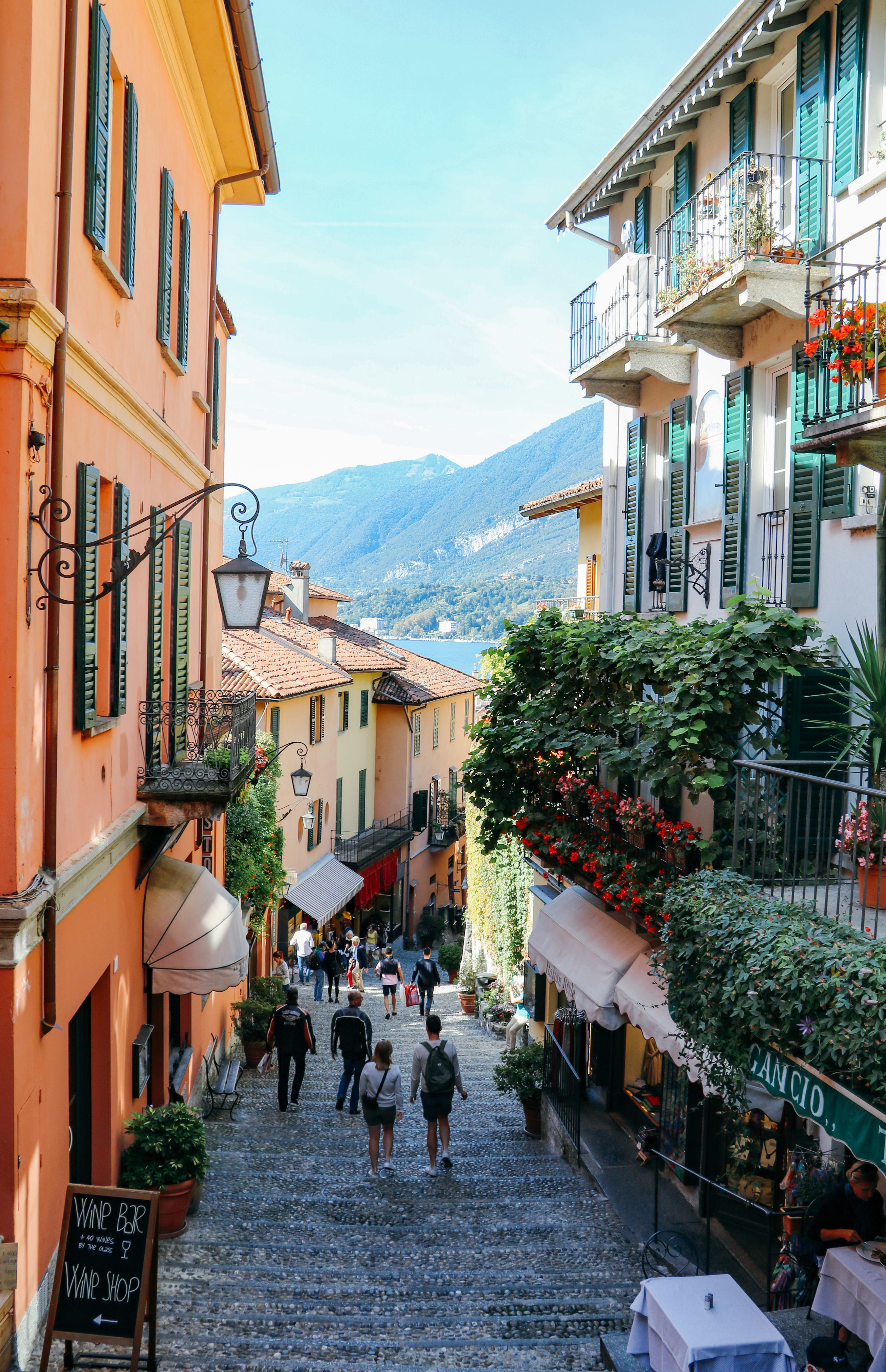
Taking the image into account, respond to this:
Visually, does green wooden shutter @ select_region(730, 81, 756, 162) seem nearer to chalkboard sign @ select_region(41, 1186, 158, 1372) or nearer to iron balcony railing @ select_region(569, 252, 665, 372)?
iron balcony railing @ select_region(569, 252, 665, 372)

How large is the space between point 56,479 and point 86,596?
1.06 metres

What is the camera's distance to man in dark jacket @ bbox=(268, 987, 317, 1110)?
42.2ft

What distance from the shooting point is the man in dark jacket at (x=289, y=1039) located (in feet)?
42.2

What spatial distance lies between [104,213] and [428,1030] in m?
8.03

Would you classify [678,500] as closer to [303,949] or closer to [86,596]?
[86,596]

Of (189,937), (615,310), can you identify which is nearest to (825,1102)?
(189,937)

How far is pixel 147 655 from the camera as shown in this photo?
31.9 feet

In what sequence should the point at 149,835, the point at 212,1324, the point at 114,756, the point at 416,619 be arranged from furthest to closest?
the point at 416,619
the point at 149,835
the point at 114,756
the point at 212,1324

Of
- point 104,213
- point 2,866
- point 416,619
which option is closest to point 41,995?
point 2,866

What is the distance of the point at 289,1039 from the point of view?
12.9m

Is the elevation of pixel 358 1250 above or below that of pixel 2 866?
below

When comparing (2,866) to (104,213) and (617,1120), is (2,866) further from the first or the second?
(617,1120)

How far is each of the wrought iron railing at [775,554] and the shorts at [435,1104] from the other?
586 centimetres

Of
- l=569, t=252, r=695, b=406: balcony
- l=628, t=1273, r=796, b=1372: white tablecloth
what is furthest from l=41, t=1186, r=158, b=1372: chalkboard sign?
l=569, t=252, r=695, b=406: balcony
